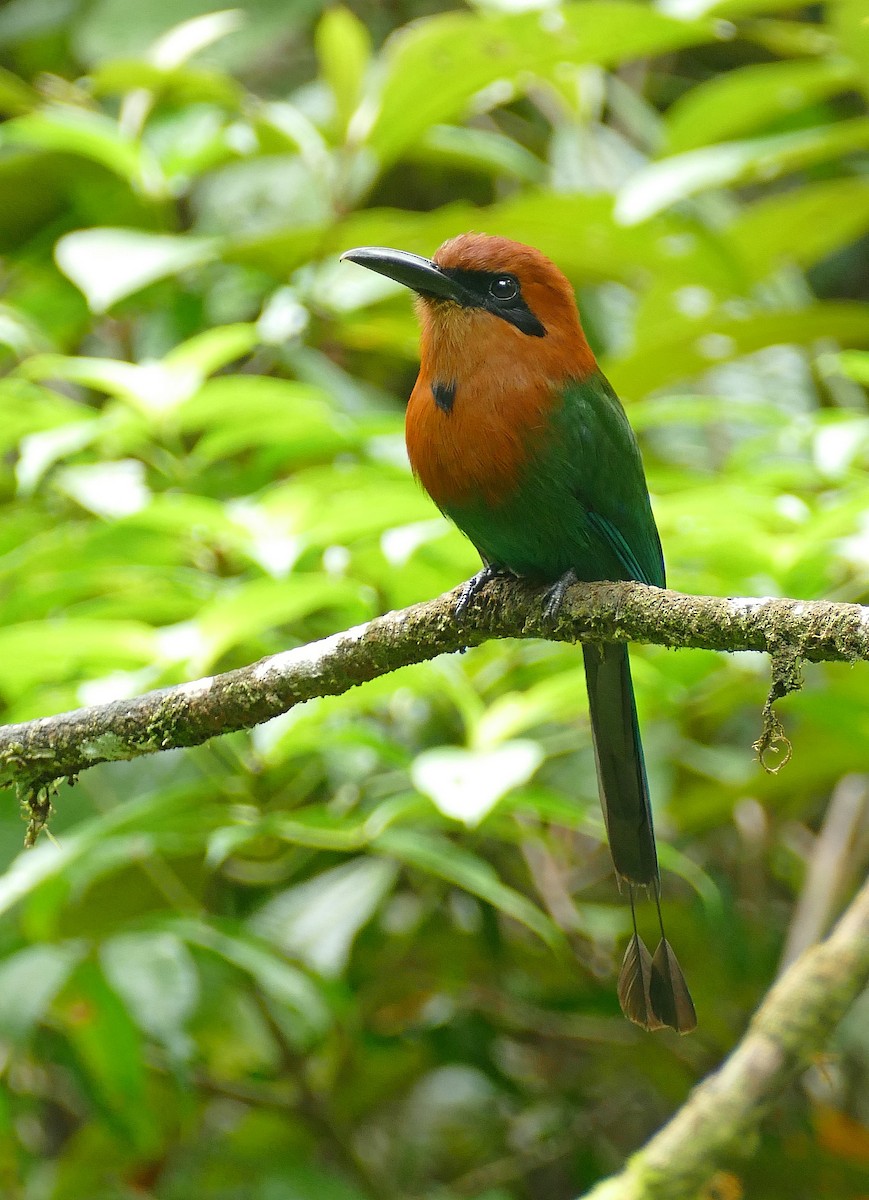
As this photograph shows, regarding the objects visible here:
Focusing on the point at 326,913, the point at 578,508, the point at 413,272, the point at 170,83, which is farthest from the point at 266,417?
the point at 170,83

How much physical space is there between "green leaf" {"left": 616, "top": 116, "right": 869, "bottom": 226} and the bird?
2.04 ft

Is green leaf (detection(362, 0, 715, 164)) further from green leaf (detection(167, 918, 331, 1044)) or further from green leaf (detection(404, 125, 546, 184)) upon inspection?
green leaf (detection(167, 918, 331, 1044))

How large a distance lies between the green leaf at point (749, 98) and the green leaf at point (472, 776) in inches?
73.8

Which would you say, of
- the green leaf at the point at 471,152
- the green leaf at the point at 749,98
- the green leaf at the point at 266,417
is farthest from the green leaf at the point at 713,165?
the green leaf at the point at 266,417

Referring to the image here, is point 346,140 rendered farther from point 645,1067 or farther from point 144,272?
point 645,1067

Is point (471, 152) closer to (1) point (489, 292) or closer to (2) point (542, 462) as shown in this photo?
(1) point (489, 292)

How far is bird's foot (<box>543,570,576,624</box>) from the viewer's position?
176 centimetres

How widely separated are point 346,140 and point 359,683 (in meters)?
1.99

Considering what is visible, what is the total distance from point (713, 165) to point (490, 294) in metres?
0.86

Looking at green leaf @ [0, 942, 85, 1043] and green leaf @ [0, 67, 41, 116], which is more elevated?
green leaf @ [0, 67, 41, 116]

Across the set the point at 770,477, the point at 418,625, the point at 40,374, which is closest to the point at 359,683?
the point at 418,625

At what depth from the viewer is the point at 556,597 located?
180cm

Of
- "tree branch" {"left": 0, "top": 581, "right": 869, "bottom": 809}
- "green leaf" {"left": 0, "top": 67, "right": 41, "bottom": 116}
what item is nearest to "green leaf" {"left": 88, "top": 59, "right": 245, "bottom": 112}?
"green leaf" {"left": 0, "top": 67, "right": 41, "bottom": 116}

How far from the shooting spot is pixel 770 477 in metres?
2.36
